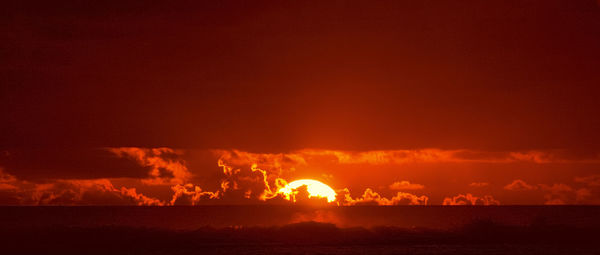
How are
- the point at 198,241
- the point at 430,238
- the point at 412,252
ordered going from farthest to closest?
the point at 430,238, the point at 198,241, the point at 412,252

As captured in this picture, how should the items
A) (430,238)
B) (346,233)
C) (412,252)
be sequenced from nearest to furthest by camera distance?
1. (412,252)
2. (430,238)
3. (346,233)

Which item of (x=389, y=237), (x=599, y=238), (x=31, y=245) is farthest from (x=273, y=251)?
(x=599, y=238)

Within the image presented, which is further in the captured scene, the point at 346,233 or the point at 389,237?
the point at 346,233

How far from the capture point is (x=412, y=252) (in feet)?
121

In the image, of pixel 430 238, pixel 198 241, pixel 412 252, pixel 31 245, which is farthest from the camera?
pixel 430 238

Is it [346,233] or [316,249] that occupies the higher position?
[346,233]

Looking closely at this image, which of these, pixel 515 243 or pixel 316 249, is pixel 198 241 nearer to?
pixel 316 249

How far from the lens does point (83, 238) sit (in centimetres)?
4869

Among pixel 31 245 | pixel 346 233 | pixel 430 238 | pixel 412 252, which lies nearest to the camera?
pixel 412 252

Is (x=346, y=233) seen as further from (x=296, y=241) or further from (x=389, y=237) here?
(x=296, y=241)

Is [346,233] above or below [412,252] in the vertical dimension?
above

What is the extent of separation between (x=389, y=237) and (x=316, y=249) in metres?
13.1

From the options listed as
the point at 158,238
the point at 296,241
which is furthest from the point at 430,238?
the point at 158,238

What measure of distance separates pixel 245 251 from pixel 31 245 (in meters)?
16.7
